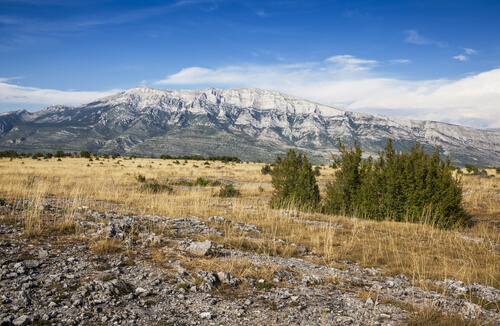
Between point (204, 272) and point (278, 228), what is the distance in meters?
5.51

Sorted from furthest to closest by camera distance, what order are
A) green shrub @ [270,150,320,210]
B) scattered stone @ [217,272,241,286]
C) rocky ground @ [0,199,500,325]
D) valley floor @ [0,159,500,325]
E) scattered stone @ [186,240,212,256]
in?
green shrub @ [270,150,320,210] < scattered stone @ [186,240,212,256] < scattered stone @ [217,272,241,286] < valley floor @ [0,159,500,325] < rocky ground @ [0,199,500,325]

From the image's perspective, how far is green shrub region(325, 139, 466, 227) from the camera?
1193 centimetres

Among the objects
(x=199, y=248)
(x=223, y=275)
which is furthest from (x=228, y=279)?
(x=199, y=248)

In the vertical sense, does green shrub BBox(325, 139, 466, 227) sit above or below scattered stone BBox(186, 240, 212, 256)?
above

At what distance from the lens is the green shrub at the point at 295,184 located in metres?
15.1

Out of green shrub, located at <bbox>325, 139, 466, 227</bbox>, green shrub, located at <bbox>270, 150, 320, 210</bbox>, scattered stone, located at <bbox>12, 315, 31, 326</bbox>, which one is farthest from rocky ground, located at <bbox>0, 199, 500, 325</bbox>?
green shrub, located at <bbox>270, 150, 320, 210</bbox>

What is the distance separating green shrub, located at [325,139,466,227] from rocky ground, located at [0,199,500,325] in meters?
6.92

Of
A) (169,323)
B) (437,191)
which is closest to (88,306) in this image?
(169,323)

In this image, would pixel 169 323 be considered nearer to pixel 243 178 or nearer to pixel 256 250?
pixel 256 250

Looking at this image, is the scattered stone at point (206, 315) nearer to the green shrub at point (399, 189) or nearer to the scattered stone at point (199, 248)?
the scattered stone at point (199, 248)

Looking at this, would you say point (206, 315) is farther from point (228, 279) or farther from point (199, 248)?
point (199, 248)

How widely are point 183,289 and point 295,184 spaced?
449 inches

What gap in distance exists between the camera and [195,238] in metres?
8.20

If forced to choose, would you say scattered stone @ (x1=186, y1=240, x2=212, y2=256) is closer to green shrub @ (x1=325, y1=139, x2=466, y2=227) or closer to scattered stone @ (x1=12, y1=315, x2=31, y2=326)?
scattered stone @ (x1=12, y1=315, x2=31, y2=326)
